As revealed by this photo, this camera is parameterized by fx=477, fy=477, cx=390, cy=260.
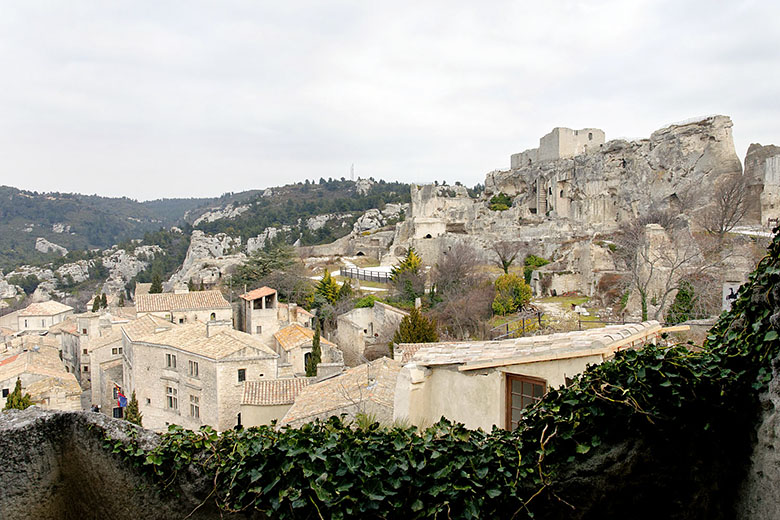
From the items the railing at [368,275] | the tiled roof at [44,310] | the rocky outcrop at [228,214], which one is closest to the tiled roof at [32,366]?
the railing at [368,275]

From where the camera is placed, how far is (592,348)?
452 centimetres

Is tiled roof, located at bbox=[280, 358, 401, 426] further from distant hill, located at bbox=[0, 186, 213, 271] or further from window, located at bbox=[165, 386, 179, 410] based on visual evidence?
distant hill, located at bbox=[0, 186, 213, 271]

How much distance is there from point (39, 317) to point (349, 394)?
140 feet

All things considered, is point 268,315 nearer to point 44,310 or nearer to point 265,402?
point 265,402

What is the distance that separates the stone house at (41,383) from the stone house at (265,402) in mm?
9046

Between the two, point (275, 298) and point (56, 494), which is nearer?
point (56, 494)

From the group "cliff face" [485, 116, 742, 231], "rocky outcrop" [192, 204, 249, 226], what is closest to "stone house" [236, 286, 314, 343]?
"cliff face" [485, 116, 742, 231]

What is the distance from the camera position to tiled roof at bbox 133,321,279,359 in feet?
54.3

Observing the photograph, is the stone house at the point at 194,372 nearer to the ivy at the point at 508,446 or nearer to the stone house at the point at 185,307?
the stone house at the point at 185,307

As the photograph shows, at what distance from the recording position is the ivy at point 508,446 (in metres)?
2.85

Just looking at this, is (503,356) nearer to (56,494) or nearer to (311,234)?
(56,494)

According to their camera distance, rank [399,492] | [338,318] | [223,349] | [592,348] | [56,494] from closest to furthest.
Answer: [399,492]
[56,494]
[592,348]
[223,349]
[338,318]

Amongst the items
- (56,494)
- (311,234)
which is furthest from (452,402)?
(311,234)

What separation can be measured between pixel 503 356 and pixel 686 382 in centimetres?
202
